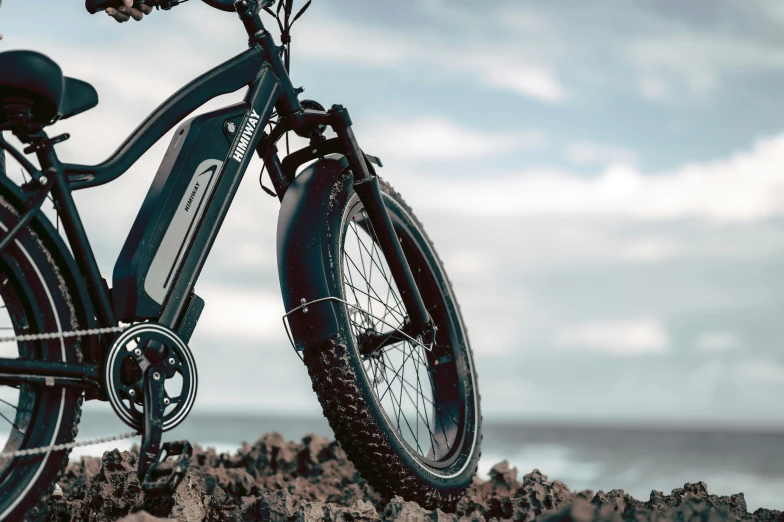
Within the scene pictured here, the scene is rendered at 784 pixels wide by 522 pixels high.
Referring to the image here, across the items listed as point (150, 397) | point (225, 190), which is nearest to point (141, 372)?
point (150, 397)

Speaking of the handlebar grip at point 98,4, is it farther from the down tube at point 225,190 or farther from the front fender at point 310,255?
the front fender at point 310,255

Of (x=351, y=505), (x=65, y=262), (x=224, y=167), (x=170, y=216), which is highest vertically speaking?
(x=224, y=167)

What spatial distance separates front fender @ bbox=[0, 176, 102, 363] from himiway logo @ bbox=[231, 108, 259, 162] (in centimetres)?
67

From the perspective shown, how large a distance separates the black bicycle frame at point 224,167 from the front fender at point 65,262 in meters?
0.04

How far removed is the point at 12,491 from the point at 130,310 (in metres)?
0.56

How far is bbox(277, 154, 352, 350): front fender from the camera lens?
8.84 ft

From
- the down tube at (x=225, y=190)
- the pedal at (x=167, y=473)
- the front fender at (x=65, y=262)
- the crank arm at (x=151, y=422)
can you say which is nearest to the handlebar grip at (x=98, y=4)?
the down tube at (x=225, y=190)

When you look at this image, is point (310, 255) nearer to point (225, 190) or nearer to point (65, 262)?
point (225, 190)

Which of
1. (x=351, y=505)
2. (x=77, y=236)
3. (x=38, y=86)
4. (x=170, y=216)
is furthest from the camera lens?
(x=351, y=505)

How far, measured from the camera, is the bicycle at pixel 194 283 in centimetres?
210

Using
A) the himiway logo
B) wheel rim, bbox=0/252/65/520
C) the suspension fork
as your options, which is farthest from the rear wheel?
the suspension fork

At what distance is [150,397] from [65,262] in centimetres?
43

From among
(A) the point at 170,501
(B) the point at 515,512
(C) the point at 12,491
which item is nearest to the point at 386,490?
(B) the point at 515,512

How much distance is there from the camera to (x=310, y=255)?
9.03 ft
